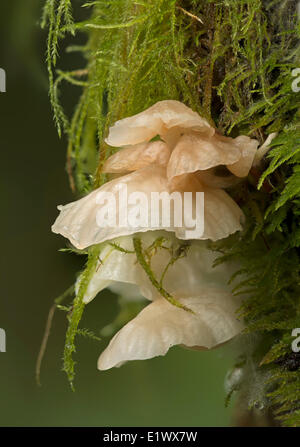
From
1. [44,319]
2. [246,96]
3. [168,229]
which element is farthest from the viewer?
[44,319]

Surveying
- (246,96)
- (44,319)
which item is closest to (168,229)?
(246,96)

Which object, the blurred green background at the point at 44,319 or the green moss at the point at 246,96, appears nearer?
the green moss at the point at 246,96

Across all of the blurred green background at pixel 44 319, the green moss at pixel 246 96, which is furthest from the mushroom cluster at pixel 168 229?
the blurred green background at pixel 44 319

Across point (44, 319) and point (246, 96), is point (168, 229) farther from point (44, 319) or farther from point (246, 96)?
point (44, 319)

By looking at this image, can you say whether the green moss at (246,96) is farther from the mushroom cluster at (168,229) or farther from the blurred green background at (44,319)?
the blurred green background at (44,319)

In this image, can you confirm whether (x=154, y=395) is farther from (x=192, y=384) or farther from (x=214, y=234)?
(x=214, y=234)

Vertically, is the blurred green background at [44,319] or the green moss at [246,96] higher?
the green moss at [246,96]

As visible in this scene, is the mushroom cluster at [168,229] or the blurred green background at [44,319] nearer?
the mushroom cluster at [168,229]
